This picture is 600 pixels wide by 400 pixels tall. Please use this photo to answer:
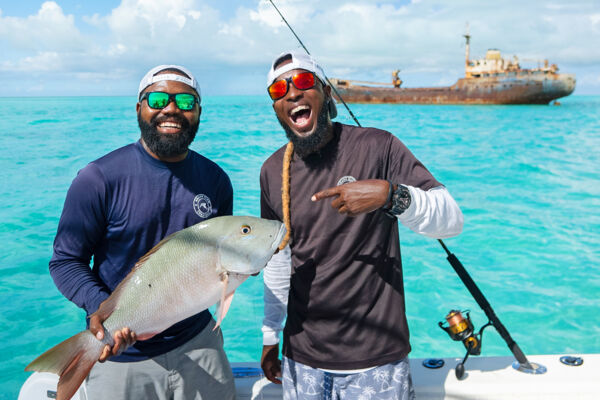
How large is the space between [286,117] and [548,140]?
88.7ft

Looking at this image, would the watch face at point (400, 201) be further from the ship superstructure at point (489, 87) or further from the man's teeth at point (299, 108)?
the ship superstructure at point (489, 87)

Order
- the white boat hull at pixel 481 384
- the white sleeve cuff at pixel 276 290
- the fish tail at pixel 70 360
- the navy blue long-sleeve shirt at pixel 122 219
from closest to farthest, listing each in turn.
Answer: the fish tail at pixel 70 360 < the navy blue long-sleeve shirt at pixel 122 219 < the white sleeve cuff at pixel 276 290 < the white boat hull at pixel 481 384

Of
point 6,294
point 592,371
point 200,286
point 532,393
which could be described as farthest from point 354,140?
point 6,294

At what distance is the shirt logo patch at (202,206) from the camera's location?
2135mm

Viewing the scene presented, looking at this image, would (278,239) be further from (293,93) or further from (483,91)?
(483,91)

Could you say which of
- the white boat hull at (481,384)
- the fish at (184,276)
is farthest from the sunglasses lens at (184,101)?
the white boat hull at (481,384)

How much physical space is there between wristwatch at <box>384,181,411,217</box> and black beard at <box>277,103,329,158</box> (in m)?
0.47

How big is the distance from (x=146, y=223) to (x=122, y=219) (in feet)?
0.34

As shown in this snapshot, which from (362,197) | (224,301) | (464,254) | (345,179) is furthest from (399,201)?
(464,254)

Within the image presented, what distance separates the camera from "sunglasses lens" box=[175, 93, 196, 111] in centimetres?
214

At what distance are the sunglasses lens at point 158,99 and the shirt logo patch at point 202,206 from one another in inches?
18.2

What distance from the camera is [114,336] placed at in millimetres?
1657

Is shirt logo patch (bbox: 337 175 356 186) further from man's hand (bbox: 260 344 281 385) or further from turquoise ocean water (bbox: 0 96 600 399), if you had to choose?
turquoise ocean water (bbox: 0 96 600 399)

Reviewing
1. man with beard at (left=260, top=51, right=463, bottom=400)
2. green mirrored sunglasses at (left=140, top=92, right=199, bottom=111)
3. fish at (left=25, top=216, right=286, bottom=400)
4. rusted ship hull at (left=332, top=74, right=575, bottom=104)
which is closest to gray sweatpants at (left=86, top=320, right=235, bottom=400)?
man with beard at (left=260, top=51, right=463, bottom=400)
